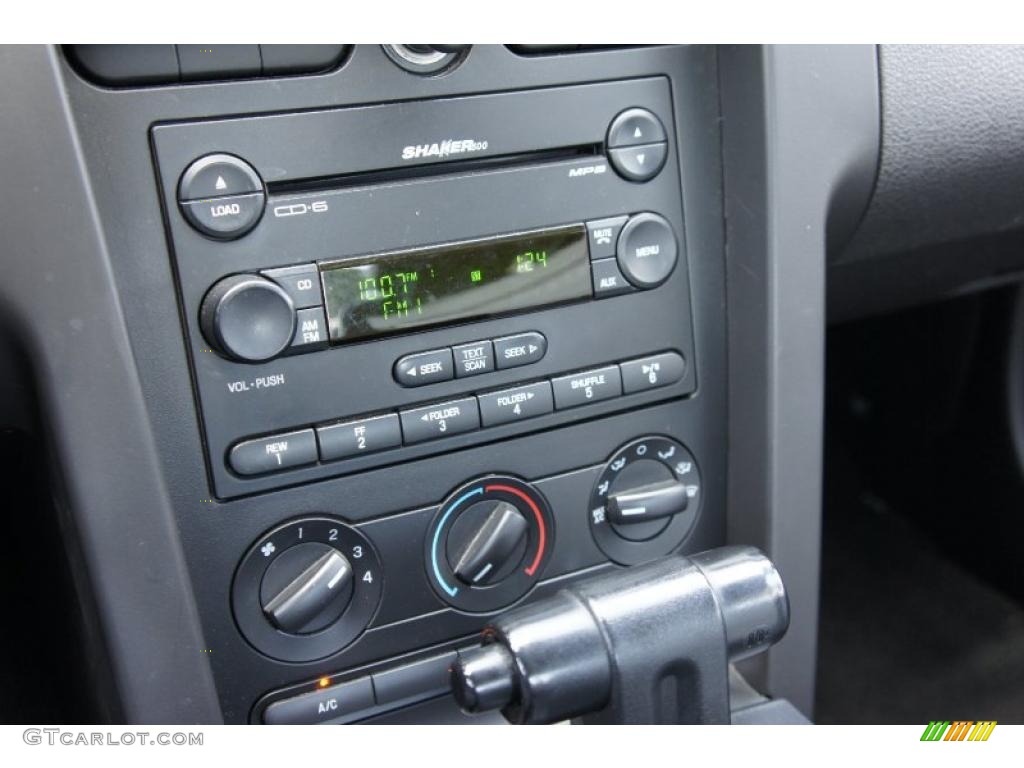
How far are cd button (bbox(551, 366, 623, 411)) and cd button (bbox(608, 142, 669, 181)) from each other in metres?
0.12

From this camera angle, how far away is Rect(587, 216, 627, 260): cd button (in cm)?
70

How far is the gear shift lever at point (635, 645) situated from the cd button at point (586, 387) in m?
0.15

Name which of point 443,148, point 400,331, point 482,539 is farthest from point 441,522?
point 443,148

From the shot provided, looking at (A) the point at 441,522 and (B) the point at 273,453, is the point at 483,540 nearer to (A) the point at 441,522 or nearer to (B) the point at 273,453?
(A) the point at 441,522

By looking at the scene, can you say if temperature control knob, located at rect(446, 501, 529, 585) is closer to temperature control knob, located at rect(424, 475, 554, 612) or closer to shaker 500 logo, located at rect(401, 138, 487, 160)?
temperature control knob, located at rect(424, 475, 554, 612)

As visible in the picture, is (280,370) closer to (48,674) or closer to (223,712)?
(223,712)

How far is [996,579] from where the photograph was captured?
4.85 ft

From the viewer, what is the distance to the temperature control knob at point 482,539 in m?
0.71

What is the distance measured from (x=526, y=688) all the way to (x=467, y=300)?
245 mm

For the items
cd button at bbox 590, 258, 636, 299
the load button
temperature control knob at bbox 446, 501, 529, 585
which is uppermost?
cd button at bbox 590, 258, 636, 299

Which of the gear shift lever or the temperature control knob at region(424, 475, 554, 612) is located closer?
the gear shift lever

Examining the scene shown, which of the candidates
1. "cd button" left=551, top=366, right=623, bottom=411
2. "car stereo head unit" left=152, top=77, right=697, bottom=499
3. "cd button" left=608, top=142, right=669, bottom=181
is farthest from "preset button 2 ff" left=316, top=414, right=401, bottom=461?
"cd button" left=608, top=142, right=669, bottom=181

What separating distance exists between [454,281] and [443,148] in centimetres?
8

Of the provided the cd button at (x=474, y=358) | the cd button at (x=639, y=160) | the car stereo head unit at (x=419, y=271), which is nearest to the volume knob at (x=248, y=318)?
the car stereo head unit at (x=419, y=271)
